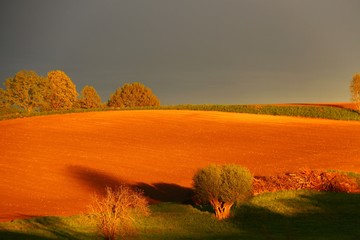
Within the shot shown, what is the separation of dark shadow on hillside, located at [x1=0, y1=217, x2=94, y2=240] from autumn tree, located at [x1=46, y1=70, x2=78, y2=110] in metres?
86.8

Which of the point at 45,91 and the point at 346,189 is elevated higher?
the point at 45,91

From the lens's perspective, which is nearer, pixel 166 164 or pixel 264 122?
pixel 166 164

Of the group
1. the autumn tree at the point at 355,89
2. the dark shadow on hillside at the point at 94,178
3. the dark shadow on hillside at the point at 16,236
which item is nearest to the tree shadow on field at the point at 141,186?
the dark shadow on hillside at the point at 94,178

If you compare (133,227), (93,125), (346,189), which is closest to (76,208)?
(133,227)

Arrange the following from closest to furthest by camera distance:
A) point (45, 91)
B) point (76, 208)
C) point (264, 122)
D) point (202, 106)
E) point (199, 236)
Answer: point (199, 236)
point (76, 208)
point (264, 122)
point (202, 106)
point (45, 91)

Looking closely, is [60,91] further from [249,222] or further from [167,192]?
[249,222]

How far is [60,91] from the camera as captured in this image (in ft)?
355

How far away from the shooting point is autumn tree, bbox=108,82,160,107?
419 ft

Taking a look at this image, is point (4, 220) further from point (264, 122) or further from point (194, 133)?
point (264, 122)

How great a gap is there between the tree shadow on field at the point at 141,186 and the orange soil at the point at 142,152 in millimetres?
60

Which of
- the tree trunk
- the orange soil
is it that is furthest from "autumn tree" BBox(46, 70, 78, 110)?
the tree trunk

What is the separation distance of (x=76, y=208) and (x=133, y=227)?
5390 mm

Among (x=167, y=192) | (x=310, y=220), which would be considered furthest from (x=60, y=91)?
(x=310, y=220)

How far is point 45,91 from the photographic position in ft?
349
